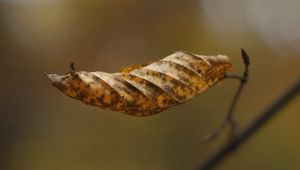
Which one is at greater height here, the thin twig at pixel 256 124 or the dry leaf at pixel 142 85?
the dry leaf at pixel 142 85

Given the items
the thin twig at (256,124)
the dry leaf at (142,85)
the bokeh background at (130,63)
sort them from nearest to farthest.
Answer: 1. the thin twig at (256,124)
2. the dry leaf at (142,85)
3. the bokeh background at (130,63)

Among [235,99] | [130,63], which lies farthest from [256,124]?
[130,63]

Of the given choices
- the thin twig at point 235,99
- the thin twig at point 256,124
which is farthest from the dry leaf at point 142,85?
the thin twig at point 256,124

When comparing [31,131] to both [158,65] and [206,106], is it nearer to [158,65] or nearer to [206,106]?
[206,106]

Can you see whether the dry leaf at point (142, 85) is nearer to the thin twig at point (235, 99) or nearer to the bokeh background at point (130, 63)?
the thin twig at point (235, 99)

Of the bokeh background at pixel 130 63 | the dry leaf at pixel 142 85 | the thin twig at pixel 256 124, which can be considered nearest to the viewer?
the thin twig at pixel 256 124

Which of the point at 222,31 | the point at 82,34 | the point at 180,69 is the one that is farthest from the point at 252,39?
the point at 180,69

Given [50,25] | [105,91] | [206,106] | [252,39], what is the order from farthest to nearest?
[50,25]
[252,39]
[206,106]
[105,91]

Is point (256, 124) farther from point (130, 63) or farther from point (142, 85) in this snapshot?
point (130, 63)
